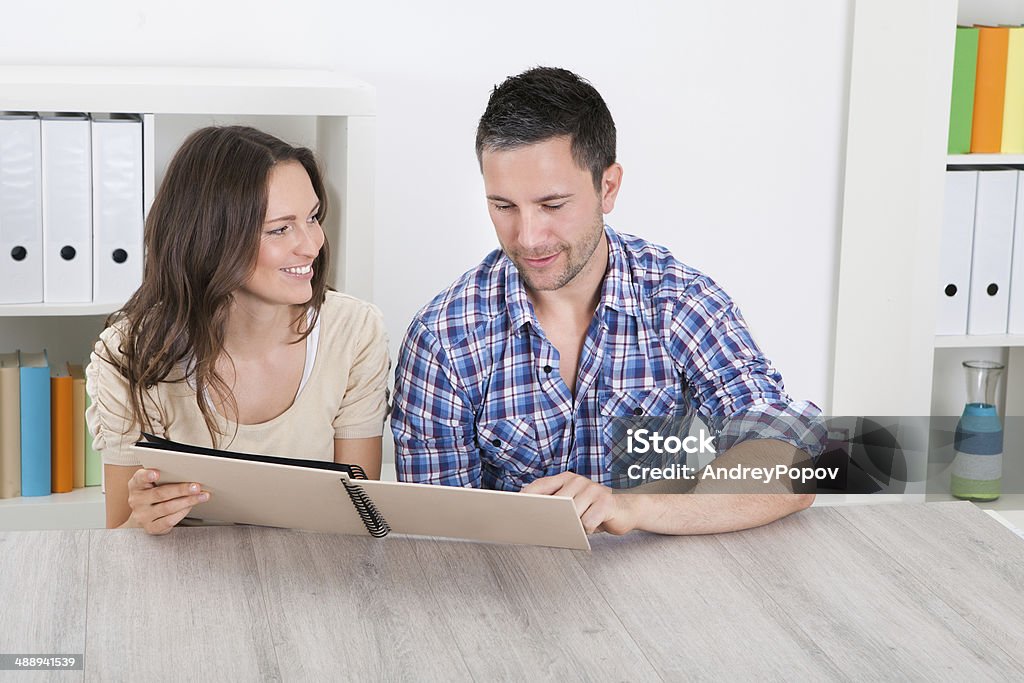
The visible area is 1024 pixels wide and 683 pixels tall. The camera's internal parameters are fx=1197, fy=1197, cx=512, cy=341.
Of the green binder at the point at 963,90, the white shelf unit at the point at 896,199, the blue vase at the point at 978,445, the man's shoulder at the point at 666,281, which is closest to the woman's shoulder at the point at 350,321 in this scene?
the man's shoulder at the point at 666,281

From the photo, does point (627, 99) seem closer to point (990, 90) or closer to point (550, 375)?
point (990, 90)

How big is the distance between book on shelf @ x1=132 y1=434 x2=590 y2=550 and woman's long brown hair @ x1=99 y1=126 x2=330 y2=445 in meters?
0.32

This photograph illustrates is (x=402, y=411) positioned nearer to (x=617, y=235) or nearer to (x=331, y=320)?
(x=331, y=320)

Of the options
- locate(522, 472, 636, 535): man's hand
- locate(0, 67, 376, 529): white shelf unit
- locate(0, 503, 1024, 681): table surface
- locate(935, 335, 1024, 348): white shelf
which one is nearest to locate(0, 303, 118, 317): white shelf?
locate(0, 67, 376, 529): white shelf unit

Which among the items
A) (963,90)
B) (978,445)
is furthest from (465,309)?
Result: (978,445)

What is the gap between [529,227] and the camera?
1.75 metres

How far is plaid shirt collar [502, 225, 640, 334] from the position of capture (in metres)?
1.83

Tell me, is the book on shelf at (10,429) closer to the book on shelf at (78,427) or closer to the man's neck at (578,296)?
the book on shelf at (78,427)

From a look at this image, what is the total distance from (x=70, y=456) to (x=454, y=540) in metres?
1.04

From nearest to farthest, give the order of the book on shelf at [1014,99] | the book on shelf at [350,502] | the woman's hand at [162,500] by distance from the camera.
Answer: the book on shelf at [350,502], the woman's hand at [162,500], the book on shelf at [1014,99]

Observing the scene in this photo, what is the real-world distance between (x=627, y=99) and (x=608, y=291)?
0.83 m

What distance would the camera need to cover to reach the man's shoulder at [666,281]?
74.4 inches

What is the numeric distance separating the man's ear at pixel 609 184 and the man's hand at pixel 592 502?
0.55m

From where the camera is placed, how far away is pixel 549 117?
1794mm
